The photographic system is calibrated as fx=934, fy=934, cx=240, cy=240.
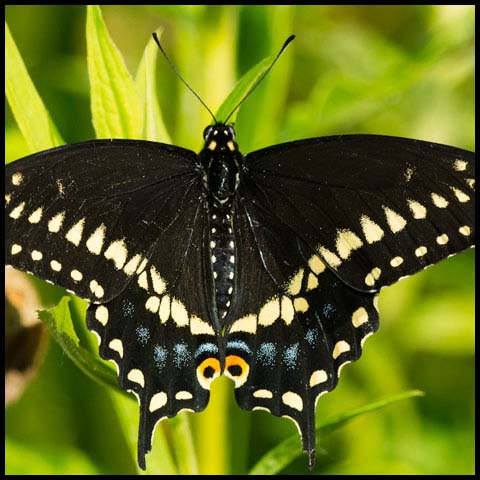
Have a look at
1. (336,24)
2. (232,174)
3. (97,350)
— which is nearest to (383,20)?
(336,24)

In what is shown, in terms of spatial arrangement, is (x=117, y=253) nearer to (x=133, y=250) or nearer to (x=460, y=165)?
(x=133, y=250)

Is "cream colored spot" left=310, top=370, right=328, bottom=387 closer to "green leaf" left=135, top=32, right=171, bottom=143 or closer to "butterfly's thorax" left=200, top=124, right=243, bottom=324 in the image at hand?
"butterfly's thorax" left=200, top=124, right=243, bottom=324

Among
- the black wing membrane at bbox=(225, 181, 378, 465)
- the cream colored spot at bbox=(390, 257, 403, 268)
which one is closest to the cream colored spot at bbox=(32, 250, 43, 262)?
the black wing membrane at bbox=(225, 181, 378, 465)

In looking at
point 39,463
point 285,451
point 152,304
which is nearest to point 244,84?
point 152,304

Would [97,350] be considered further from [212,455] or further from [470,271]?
[470,271]

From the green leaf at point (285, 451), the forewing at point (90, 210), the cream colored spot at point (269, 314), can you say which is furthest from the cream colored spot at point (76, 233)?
the green leaf at point (285, 451)

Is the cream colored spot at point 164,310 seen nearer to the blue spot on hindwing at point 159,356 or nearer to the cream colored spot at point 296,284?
the blue spot on hindwing at point 159,356
